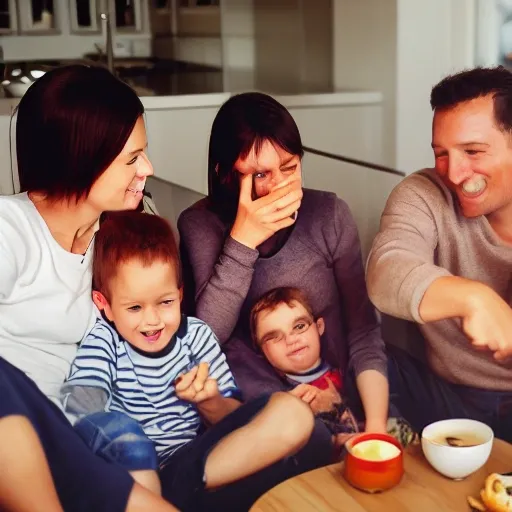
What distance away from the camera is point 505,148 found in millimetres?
1323

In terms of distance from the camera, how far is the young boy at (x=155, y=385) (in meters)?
1.11

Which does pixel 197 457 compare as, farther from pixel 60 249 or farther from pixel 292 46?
pixel 292 46

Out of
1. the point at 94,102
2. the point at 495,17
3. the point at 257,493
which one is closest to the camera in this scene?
the point at 94,102

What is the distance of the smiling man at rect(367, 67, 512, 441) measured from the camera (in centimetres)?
125

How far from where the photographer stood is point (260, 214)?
1229mm

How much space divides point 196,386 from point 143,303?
142mm

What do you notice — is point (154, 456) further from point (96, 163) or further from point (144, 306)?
point (96, 163)

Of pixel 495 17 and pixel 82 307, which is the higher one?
pixel 495 17

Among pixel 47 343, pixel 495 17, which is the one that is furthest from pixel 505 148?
pixel 47 343

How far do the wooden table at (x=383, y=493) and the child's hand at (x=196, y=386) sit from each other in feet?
0.52

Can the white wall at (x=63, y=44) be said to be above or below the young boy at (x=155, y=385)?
above

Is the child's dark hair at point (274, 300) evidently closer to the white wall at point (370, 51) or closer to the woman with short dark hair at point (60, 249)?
the woman with short dark hair at point (60, 249)

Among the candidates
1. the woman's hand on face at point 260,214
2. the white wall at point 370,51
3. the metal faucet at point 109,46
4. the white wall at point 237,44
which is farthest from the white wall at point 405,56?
the metal faucet at point 109,46

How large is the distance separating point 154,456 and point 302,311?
0.31 meters
